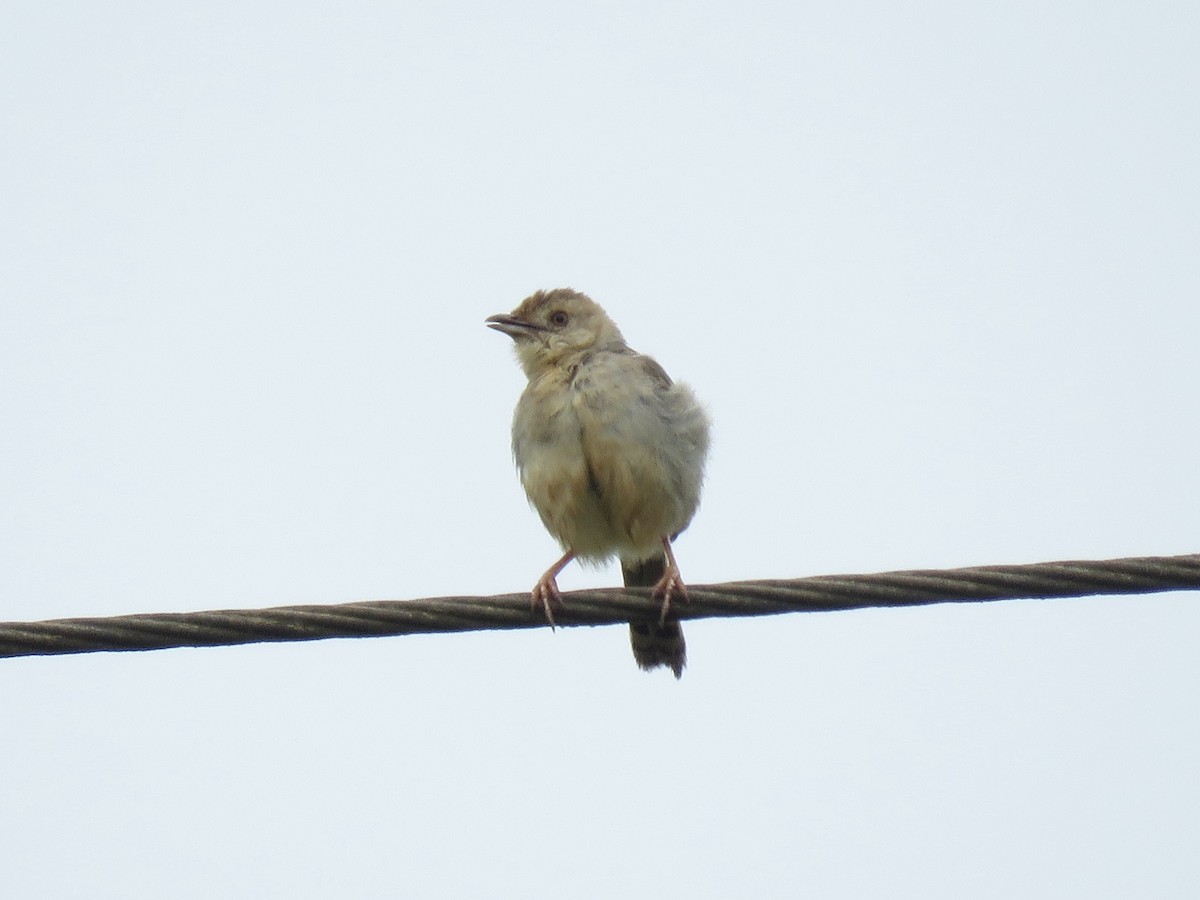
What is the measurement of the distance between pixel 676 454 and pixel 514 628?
2.36 meters

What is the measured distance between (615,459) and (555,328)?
1.40m

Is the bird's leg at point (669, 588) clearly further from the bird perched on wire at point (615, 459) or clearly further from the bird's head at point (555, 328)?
the bird's head at point (555, 328)

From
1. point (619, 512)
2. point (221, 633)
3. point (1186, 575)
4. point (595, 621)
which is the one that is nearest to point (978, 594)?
point (1186, 575)

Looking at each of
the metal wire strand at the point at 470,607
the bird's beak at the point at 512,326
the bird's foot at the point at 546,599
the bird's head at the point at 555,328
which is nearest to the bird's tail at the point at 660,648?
the bird's head at the point at 555,328

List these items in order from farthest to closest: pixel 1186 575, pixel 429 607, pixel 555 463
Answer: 1. pixel 555 463
2. pixel 429 607
3. pixel 1186 575

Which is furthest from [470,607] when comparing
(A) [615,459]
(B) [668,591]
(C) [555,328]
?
(C) [555,328]

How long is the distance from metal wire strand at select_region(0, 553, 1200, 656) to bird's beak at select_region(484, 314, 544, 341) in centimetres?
348

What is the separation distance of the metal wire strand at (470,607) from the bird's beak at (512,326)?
3477 mm

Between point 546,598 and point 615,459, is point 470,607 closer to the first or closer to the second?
point 546,598

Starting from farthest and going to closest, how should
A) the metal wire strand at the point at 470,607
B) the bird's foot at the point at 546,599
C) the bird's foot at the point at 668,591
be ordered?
the bird's foot at the point at 668,591
the bird's foot at the point at 546,599
the metal wire strand at the point at 470,607

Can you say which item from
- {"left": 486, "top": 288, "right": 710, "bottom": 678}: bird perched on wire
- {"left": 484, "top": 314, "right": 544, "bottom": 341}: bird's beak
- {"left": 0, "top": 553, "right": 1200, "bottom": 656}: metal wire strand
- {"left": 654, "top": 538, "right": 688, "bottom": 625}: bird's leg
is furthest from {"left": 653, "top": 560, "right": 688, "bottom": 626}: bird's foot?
{"left": 484, "top": 314, "right": 544, "bottom": 341}: bird's beak

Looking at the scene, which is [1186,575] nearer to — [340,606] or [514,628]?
[514,628]

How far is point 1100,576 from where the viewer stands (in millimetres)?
4562

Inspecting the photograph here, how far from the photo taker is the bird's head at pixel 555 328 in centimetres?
797
